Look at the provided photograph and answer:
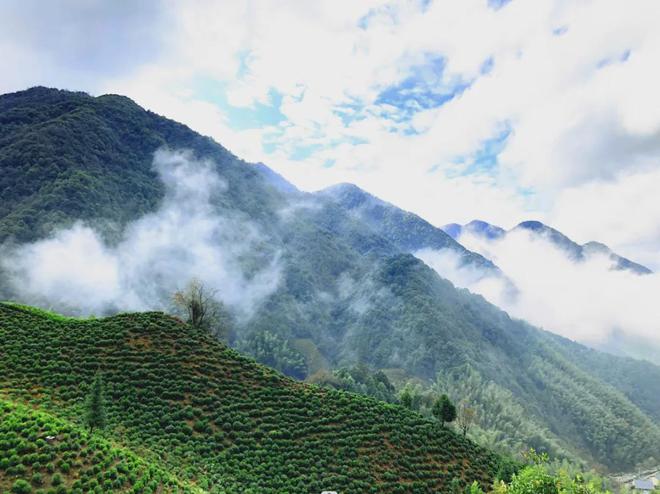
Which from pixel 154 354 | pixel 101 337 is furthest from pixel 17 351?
pixel 154 354

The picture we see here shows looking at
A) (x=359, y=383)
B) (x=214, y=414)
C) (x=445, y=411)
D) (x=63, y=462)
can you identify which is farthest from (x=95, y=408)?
(x=359, y=383)

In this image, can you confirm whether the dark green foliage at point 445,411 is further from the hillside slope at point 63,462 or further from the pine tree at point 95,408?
the pine tree at point 95,408

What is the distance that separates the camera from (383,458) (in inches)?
1785

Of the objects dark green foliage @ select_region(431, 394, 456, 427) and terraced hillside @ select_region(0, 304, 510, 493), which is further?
dark green foliage @ select_region(431, 394, 456, 427)

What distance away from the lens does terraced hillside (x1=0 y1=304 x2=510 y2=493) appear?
37.8 m

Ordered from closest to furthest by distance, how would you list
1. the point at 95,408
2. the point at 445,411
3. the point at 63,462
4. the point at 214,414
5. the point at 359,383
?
the point at 63,462 < the point at 95,408 < the point at 214,414 < the point at 445,411 < the point at 359,383

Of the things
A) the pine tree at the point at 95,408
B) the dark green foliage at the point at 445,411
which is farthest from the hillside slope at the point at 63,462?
the dark green foliage at the point at 445,411

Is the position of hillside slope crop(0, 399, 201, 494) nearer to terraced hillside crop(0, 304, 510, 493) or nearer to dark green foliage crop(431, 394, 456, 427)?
terraced hillside crop(0, 304, 510, 493)

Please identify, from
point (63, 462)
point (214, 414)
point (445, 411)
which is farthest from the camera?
point (445, 411)

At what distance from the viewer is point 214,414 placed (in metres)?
44.2

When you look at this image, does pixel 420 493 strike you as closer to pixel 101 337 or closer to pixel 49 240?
pixel 101 337

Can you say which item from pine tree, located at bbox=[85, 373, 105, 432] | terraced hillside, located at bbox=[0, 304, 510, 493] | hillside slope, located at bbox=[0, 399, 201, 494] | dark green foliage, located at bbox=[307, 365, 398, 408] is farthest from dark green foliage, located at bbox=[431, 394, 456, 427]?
dark green foliage, located at bbox=[307, 365, 398, 408]

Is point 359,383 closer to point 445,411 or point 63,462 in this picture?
point 445,411

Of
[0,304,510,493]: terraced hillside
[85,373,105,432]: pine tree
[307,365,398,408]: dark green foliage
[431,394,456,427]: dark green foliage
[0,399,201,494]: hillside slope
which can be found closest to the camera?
[0,399,201,494]: hillside slope
